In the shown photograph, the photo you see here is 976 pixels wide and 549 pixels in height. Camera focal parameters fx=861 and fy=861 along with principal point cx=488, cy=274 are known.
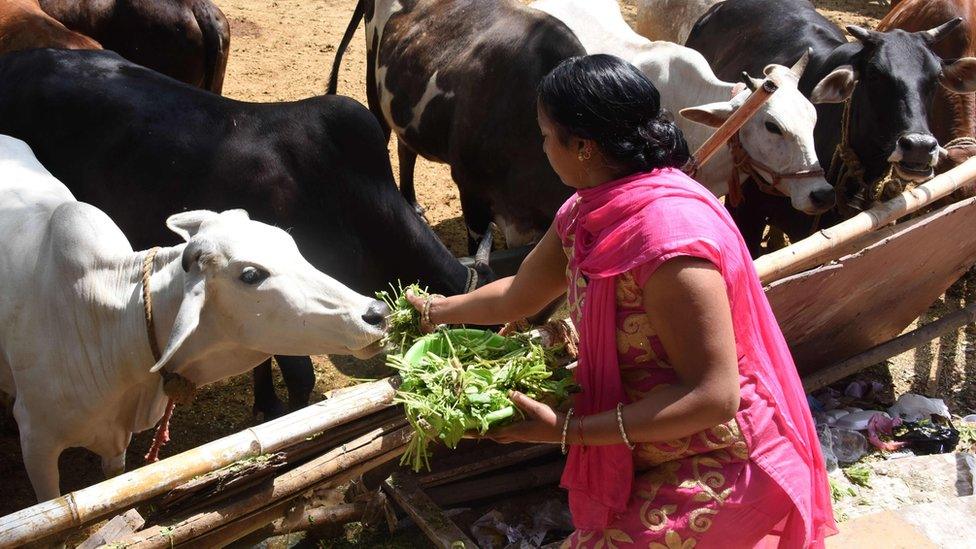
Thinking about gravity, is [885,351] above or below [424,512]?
below

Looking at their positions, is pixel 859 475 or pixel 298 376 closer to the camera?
pixel 859 475

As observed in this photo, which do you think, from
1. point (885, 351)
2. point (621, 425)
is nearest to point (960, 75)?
point (885, 351)

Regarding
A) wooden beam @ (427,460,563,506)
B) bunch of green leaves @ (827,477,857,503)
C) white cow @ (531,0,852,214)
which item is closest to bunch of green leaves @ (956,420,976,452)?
bunch of green leaves @ (827,477,857,503)

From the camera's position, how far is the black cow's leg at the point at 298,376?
13.9 feet

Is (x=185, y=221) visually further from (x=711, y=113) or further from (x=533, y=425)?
(x=711, y=113)

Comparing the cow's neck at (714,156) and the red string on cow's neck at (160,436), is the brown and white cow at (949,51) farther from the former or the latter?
the red string on cow's neck at (160,436)

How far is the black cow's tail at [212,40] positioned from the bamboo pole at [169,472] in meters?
4.88

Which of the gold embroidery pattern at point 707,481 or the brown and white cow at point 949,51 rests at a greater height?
the gold embroidery pattern at point 707,481

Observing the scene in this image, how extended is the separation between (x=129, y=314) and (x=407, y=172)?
384 centimetres

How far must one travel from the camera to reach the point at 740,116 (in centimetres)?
312

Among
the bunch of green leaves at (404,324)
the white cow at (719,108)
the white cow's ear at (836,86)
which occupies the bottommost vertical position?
the white cow at (719,108)

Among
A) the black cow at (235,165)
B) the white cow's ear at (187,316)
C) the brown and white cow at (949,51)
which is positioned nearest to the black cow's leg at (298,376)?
the black cow at (235,165)

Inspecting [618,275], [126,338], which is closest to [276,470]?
[126,338]

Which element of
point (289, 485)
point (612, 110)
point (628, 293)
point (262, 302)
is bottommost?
point (289, 485)
